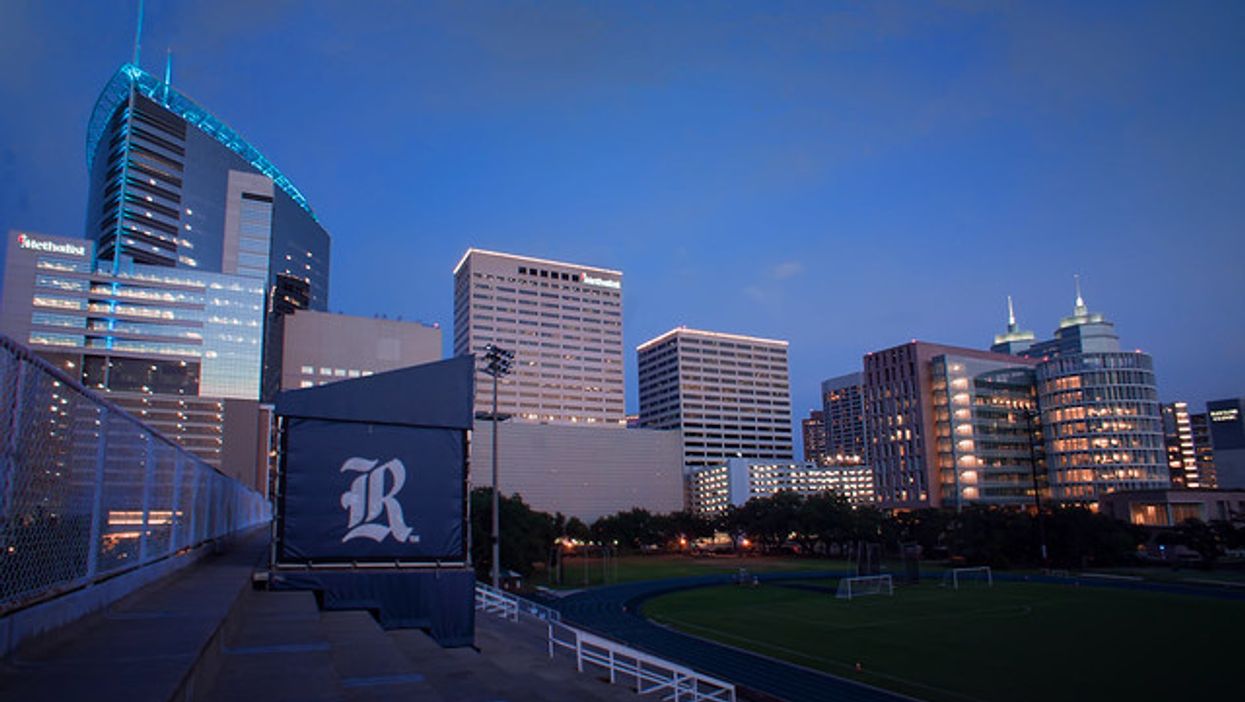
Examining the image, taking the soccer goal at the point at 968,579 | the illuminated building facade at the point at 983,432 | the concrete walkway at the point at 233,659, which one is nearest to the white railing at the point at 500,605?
the concrete walkway at the point at 233,659

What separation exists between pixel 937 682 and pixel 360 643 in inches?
796


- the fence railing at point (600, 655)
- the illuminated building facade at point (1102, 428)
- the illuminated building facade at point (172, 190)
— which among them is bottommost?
the fence railing at point (600, 655)

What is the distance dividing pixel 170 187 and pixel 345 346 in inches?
1821

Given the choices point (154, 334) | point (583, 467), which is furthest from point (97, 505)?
point (583, 467)

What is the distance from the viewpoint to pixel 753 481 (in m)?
181

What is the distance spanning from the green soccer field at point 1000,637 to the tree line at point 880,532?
40.2 ft

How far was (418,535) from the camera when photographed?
20047 millimetres

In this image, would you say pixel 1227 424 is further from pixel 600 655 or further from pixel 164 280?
pixel 164 280

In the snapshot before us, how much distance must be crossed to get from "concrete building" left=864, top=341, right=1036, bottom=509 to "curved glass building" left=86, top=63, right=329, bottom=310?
4871 inches

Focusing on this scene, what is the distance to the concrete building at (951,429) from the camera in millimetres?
126688

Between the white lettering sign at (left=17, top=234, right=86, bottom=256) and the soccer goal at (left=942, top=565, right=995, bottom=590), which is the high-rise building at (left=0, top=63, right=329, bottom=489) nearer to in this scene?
the white lettering sign at (left=17, top=234, right=86, bottom=256)

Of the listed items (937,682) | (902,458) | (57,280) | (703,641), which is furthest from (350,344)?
(937,682)

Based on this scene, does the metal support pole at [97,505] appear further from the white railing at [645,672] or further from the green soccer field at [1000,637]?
the green soccer field at [1000,637]

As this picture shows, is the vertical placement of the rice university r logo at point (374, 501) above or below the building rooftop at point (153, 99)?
below
